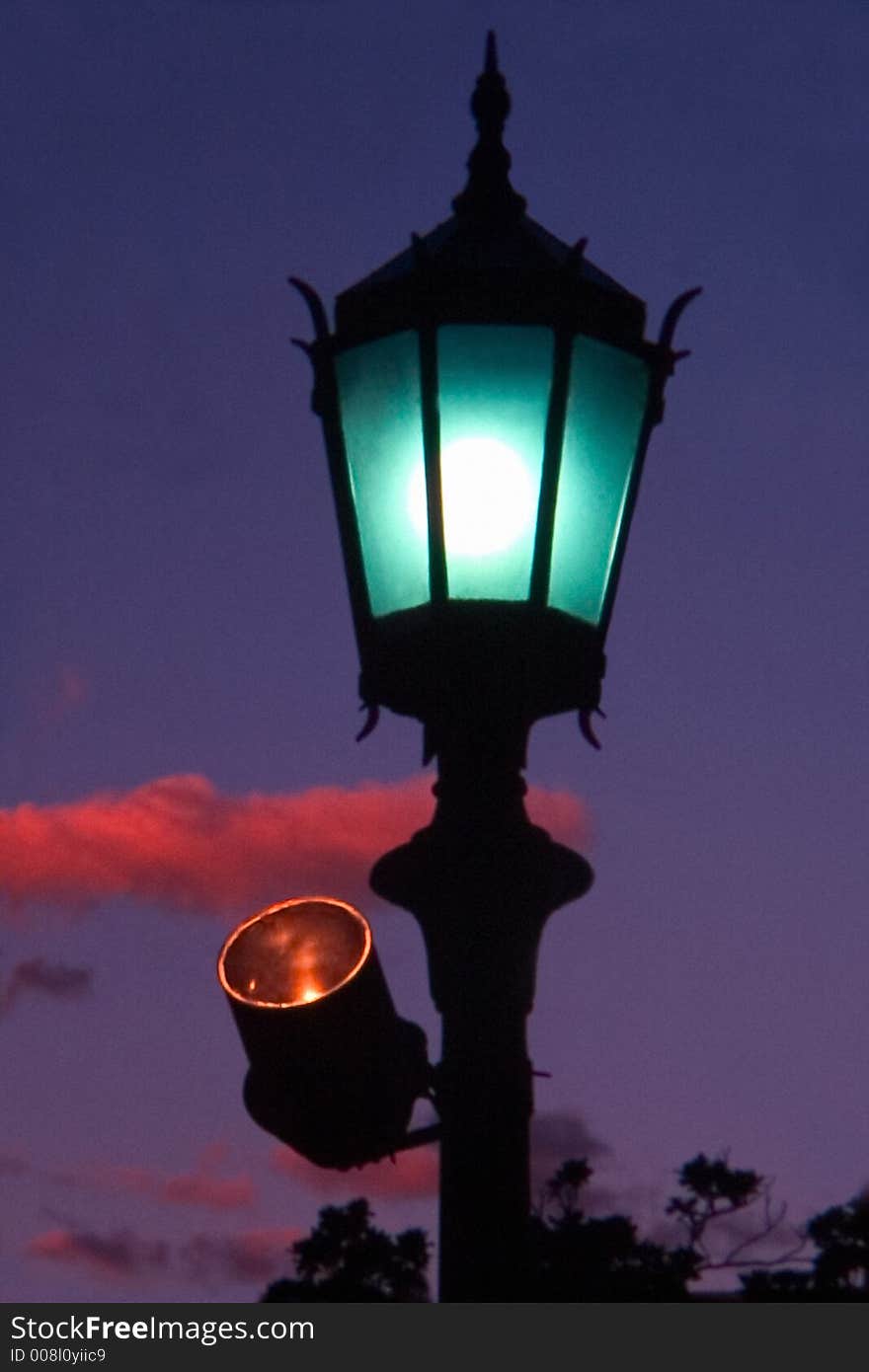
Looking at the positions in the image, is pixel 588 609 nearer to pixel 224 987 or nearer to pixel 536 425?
pixel 536 425

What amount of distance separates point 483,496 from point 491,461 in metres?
0.07

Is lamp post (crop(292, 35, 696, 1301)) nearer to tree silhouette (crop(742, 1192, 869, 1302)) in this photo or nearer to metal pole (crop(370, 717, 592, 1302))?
metal pole (crop(370, 717, 592, 1302))

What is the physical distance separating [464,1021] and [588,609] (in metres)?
0.80

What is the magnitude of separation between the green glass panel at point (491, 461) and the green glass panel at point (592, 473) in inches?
2.3

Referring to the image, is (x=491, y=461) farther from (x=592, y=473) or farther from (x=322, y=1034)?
(x=322, y=1034)

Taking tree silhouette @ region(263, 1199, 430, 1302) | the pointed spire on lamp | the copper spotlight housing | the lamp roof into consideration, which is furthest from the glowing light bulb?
tree silhouette @ region(263, 1199, 430, 1302)

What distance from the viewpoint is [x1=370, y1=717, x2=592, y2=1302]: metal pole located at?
377 centimetres

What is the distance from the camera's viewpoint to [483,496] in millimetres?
3998

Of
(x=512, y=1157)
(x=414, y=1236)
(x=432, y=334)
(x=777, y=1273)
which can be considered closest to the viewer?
(x=512, y=1157)

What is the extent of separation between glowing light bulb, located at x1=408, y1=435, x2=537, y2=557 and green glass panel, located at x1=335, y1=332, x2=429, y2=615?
6cm

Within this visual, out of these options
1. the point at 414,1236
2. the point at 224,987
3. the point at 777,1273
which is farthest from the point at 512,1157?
the point at 777,1273

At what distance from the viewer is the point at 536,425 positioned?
4031mm

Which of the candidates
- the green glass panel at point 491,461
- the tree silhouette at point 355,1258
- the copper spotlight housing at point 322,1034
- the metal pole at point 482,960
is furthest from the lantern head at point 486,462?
the tree silhouette at point 355,1258

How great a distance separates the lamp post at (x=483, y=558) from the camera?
395 centimetres
